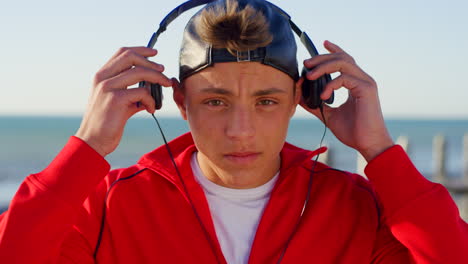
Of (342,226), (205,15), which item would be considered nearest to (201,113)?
(205,15)

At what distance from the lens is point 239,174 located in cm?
253

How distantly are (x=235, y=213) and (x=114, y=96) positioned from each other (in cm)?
79

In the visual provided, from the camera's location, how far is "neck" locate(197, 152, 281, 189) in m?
2.55

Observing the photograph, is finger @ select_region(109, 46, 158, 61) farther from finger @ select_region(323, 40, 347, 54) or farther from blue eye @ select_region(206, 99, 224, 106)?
finger @ select_region(323, 40, 347, 54)

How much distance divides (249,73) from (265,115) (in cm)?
20

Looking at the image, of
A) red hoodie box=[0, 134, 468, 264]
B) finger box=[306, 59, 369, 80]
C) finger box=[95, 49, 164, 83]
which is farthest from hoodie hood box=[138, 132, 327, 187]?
finger box=[95, 49, 164, 83]

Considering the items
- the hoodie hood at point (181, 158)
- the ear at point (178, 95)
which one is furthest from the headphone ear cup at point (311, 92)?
the ear at point (178, 95)

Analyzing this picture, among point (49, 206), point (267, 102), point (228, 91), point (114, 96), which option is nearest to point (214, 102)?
point (228, 91)

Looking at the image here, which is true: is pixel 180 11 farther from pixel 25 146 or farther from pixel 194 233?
pixel 25 146

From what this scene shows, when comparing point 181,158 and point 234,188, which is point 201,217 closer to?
point 234,188

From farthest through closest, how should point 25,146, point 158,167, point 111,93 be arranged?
point 25,146 → point 158,167 → point 111,93

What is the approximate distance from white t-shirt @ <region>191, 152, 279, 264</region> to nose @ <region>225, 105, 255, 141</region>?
0.37 m

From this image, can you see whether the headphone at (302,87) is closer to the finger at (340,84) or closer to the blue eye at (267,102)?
the finger at (340,84)

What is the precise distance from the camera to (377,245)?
2494mm
